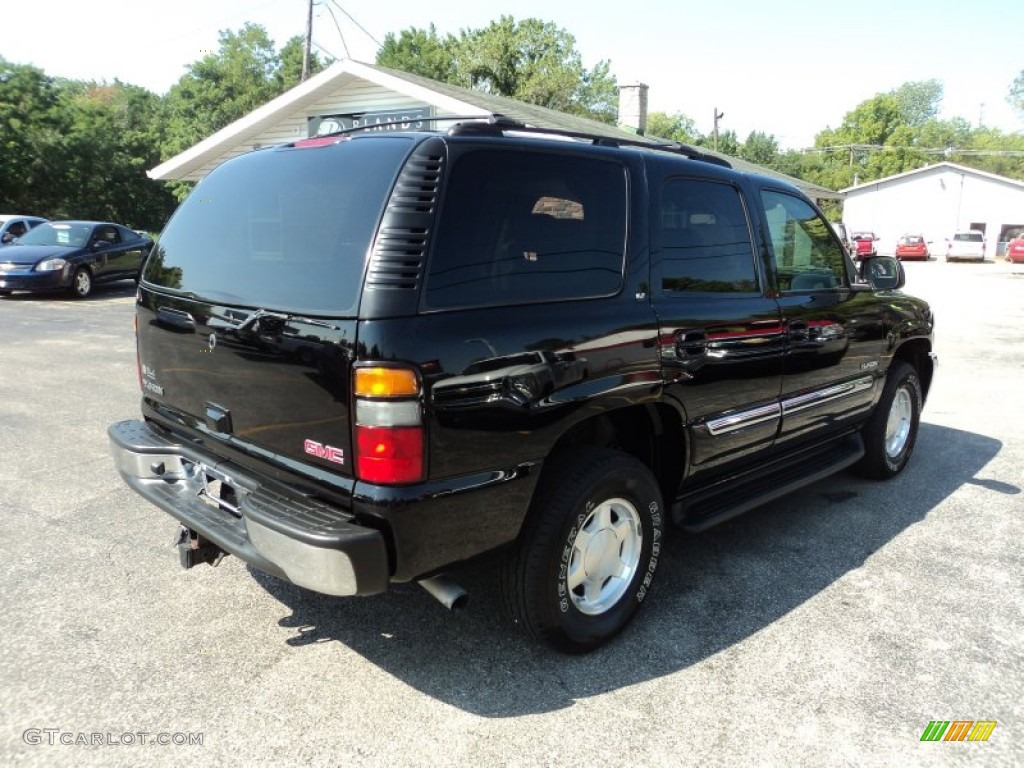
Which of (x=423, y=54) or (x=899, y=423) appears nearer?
(x=899, y=423)

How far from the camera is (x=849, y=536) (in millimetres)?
4137

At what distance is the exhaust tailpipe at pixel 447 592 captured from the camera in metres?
2.46

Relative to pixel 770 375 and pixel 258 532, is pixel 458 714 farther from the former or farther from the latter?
pixel 770 375

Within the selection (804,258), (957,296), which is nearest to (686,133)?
(957,296)

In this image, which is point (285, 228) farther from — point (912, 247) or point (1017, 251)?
point (912, 247)

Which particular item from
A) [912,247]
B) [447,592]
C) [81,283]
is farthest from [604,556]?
[912,247]

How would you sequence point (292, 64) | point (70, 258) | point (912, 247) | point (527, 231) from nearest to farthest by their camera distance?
point (527, 231) < point (70, 258) < point (912, 247) < point (292, 64)

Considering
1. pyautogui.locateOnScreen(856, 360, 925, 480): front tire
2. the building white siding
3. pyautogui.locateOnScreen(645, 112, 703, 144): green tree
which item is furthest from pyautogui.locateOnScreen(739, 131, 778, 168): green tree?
pyautogui.locateOnScreen(856, 360, 925, 480): front tire

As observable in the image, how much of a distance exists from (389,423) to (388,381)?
0.13 metres

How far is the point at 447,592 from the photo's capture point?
2.48 m

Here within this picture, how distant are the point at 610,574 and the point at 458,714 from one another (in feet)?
2.73

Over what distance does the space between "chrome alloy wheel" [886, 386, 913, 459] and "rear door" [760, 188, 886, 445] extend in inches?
24.6

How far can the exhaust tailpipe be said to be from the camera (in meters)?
2.46

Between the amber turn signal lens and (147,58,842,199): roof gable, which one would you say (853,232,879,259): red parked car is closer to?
(147,58,842,199): roof gable
